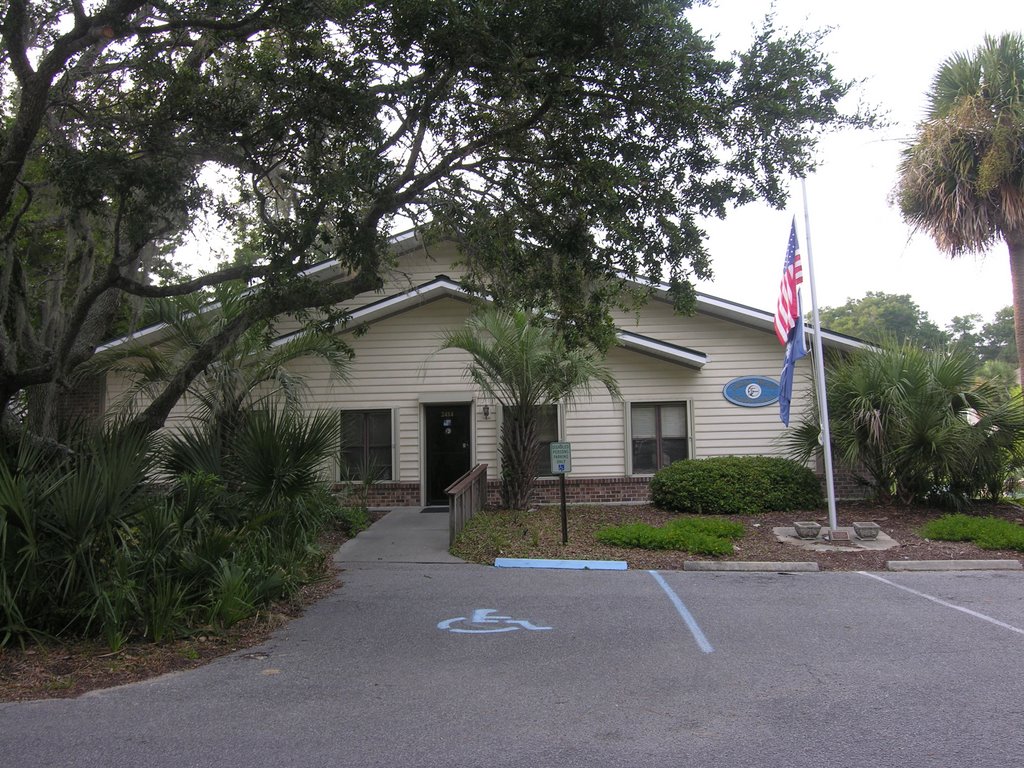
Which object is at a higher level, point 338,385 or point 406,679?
point 338,385

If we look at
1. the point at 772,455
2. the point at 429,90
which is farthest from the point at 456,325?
the point at 429,90

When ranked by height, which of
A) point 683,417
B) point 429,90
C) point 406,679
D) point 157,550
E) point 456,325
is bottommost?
point 406,679

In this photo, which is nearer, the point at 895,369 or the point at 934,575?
the point at 934,575

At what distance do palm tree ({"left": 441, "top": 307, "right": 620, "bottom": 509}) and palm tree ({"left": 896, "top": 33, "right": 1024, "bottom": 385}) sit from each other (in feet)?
23.1

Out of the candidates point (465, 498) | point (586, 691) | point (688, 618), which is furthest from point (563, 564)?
point (586, 691)

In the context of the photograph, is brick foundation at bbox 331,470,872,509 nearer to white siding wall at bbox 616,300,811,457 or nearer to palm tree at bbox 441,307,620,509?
palm tree at bbox 441,307,620,509

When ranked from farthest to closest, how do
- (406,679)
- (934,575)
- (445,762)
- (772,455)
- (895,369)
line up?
(772,455)
(895,369)
(934,575)
(406,679)
(445,762)

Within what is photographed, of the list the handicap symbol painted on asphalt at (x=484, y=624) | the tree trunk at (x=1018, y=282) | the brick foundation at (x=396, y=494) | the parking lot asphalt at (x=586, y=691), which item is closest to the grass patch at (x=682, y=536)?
the parking lot asphalt at (x=586, y=691)

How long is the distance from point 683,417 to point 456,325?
198 inches

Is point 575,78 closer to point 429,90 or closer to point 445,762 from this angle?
point 429,90

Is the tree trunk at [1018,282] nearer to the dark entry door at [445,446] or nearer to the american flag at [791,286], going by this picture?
the american flag at [791,286]

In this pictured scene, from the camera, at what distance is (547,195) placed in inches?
351

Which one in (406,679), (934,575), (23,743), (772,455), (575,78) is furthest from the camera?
(772,455)

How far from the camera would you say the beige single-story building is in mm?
15914
